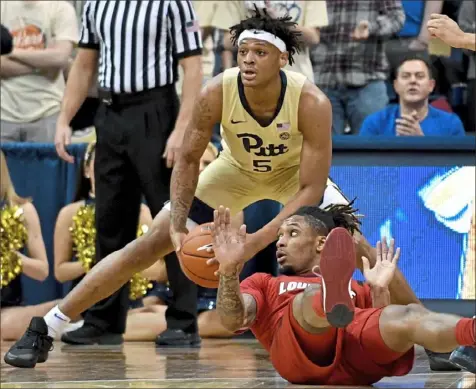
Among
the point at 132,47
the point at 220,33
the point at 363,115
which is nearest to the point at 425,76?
the point at 363,115

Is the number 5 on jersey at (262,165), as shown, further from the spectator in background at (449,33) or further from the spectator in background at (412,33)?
the spectator in background at (412,33)

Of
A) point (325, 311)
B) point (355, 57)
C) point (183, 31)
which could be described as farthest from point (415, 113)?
point (325, 311)

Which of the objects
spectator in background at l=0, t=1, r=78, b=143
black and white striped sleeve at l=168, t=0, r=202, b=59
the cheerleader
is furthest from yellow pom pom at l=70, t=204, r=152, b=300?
black and white striped sleeve at l=168, t=0, r=202, b=59

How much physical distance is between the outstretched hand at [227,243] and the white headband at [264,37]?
144 centimetres

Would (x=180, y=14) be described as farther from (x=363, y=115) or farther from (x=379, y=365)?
(x=379, y=365)

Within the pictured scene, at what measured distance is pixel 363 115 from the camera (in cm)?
946

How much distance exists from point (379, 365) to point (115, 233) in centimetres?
288

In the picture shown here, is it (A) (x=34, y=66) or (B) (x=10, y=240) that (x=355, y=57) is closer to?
(A) (x=34, y=66)

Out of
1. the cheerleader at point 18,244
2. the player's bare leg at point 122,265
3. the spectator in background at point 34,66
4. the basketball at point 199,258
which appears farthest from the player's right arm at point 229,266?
the spectator in background at point 34,66

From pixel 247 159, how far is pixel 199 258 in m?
0.81

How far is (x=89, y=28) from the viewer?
27.0ft

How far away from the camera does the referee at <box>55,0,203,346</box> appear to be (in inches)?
313

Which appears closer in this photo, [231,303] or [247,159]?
[231,303]

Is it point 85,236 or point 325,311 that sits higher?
point 325,311
